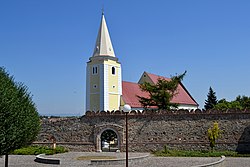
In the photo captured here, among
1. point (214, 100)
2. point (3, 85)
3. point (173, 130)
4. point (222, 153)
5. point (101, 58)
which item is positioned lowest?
point (222, 153)

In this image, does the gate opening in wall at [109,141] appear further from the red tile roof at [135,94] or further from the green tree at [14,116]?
the red tile roof at [135,94]

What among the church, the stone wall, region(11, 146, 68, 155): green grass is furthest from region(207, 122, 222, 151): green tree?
the church

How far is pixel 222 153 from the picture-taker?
76.2 ft

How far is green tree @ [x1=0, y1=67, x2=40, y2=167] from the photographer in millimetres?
11234

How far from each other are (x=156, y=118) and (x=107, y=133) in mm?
4176

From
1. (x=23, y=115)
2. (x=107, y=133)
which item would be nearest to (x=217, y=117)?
(x=107, y=133)

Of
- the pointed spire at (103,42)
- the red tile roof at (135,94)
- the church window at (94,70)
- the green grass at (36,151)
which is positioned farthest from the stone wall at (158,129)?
the pointed spire at (103,42)

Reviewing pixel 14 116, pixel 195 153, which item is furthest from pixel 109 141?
pixel 14 116

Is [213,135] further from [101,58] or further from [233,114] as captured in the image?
[101,58]

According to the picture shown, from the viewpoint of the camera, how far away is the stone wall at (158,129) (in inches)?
955

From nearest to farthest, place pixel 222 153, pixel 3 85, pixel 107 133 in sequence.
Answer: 1. pixel 3 85
2. pixel 222 153
3. pixel 107 133

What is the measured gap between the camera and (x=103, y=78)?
47.1 metres

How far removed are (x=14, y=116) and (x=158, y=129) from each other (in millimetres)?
15734

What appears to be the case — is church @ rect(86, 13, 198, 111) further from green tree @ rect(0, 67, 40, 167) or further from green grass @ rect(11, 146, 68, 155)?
green tree @ rect(0, 67, 40, 167)
